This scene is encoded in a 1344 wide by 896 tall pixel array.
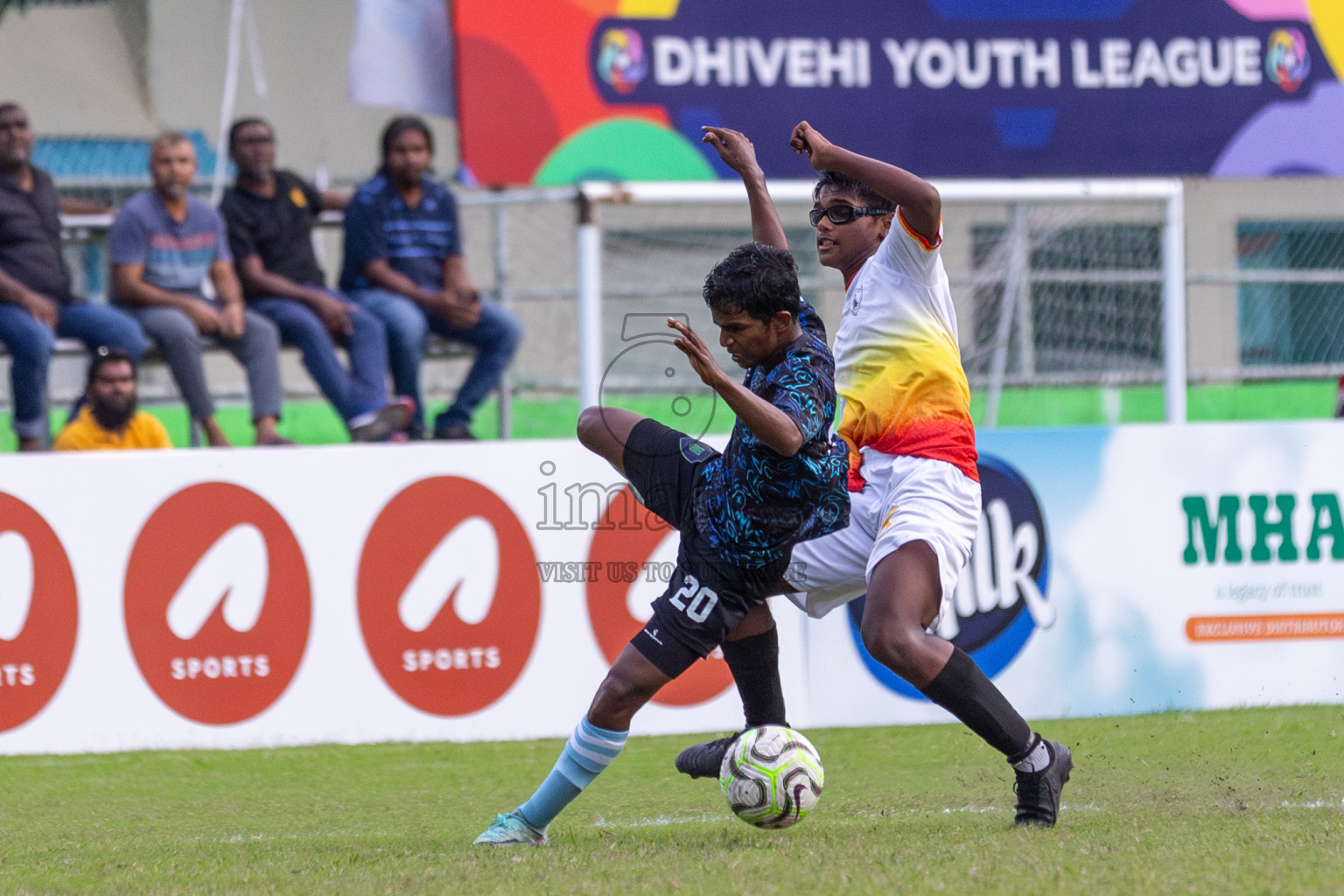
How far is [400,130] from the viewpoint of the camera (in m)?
9.08

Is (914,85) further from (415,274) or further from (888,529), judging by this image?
(888,529)

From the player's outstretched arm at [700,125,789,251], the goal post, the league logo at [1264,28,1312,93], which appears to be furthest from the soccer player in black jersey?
the league logo at [1264,28,1312,93]

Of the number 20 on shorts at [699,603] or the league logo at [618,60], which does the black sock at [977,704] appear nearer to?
the number 20 on shorts at [699,603]

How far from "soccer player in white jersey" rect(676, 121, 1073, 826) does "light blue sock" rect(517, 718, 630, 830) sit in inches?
21.4

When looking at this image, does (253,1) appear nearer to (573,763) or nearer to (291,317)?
(291,317)

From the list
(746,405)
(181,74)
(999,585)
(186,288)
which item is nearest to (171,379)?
(186,288)

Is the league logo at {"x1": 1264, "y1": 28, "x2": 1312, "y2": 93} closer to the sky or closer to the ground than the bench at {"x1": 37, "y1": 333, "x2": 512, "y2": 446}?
closer to the sky

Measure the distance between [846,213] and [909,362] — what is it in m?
0.51

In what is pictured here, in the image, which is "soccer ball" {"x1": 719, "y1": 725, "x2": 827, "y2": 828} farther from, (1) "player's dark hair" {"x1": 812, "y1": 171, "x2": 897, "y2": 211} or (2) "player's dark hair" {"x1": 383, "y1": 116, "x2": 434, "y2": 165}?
(2) "player's dark hair" {"x1": 383, "y1": 116, "x2": 434, "y2": 165}

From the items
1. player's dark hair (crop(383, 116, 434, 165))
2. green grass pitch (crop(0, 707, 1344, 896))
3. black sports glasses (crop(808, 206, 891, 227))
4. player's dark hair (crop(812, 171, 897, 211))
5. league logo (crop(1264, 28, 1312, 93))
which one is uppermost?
league logo (crop(1264, 28, 1312, 93))

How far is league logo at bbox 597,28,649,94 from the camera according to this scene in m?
10.1

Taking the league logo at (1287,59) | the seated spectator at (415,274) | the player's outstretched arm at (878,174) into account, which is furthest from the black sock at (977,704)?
the league logo at (1287,59)

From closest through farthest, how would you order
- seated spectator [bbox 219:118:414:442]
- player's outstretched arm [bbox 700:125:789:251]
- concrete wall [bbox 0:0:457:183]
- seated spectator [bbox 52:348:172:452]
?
player's outstretched arm [bbox 700:125:789:251] < seated spectator [bbox 52:348:172:452] < seated spectator [bbox 219:118:414:442] < concrete wall [bbox 0:0:457:183]

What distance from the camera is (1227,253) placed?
10.8 m
